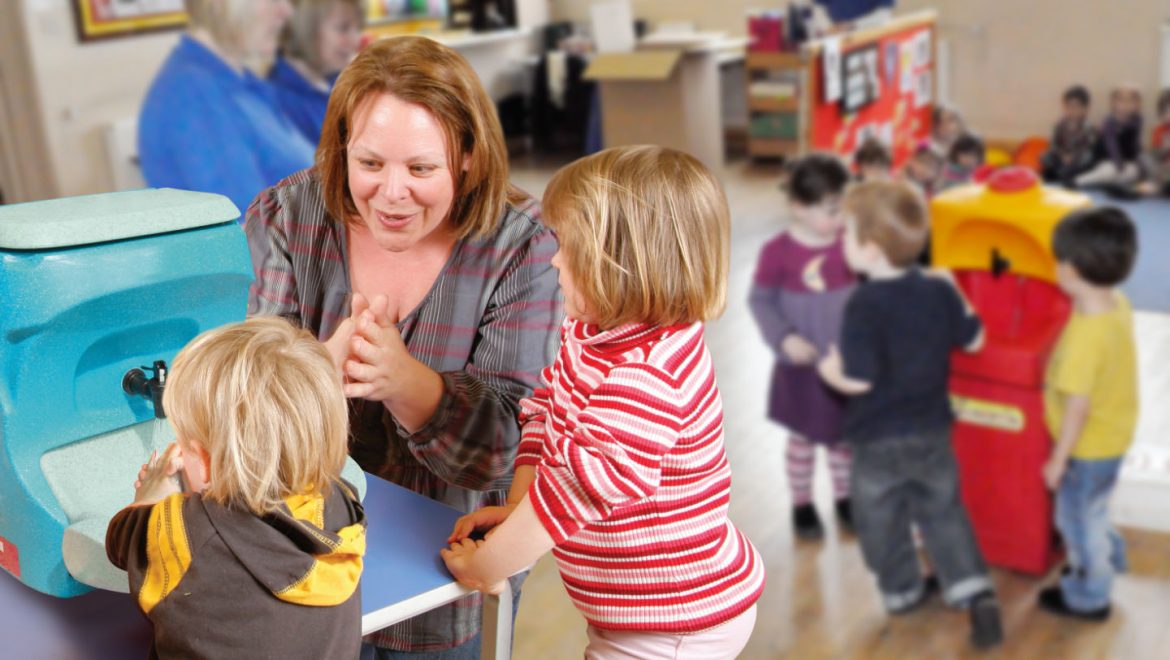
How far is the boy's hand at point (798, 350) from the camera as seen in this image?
3.29 meters

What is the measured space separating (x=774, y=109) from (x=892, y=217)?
5.63 m

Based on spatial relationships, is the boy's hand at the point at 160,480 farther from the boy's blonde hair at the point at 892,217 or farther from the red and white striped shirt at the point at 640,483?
the boy's blonde hair at the point at 892,217

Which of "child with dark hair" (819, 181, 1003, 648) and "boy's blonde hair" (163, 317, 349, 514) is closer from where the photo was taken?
"boy's blonde hair" (163, 317, 349, 514)

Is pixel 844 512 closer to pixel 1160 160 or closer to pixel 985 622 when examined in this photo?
pixel 985 622

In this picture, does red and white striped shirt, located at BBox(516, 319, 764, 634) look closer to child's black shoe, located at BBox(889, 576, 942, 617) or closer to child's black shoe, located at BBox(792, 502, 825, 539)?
child's black shoe, located at BBox(889, 576, 942, 617)

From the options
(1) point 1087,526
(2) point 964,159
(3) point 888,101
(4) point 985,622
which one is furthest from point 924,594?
(3) point 888,101

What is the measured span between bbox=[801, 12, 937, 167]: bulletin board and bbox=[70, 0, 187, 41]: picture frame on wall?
10.2 feet

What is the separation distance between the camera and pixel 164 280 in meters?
1.27

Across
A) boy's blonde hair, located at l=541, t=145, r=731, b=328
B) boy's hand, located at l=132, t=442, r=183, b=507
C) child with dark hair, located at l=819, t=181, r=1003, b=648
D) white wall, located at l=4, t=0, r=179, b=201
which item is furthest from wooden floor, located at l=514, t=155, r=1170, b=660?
white wall, located at l=4, t=0, r=179, b=201

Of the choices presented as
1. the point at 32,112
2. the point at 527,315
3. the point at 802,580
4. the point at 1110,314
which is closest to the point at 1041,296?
the point at 1110,314

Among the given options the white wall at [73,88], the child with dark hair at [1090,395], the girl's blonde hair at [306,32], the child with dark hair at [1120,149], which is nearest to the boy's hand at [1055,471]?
the child with dark hair at [1090,395]

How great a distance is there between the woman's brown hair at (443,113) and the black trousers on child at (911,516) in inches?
73.0

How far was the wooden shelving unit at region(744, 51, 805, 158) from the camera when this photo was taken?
27.1 feet

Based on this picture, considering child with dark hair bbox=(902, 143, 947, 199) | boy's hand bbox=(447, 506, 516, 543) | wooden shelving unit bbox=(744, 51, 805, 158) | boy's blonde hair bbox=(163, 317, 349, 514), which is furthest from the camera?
wooden shelving unit bbox=(744, 51, 805, 158)
